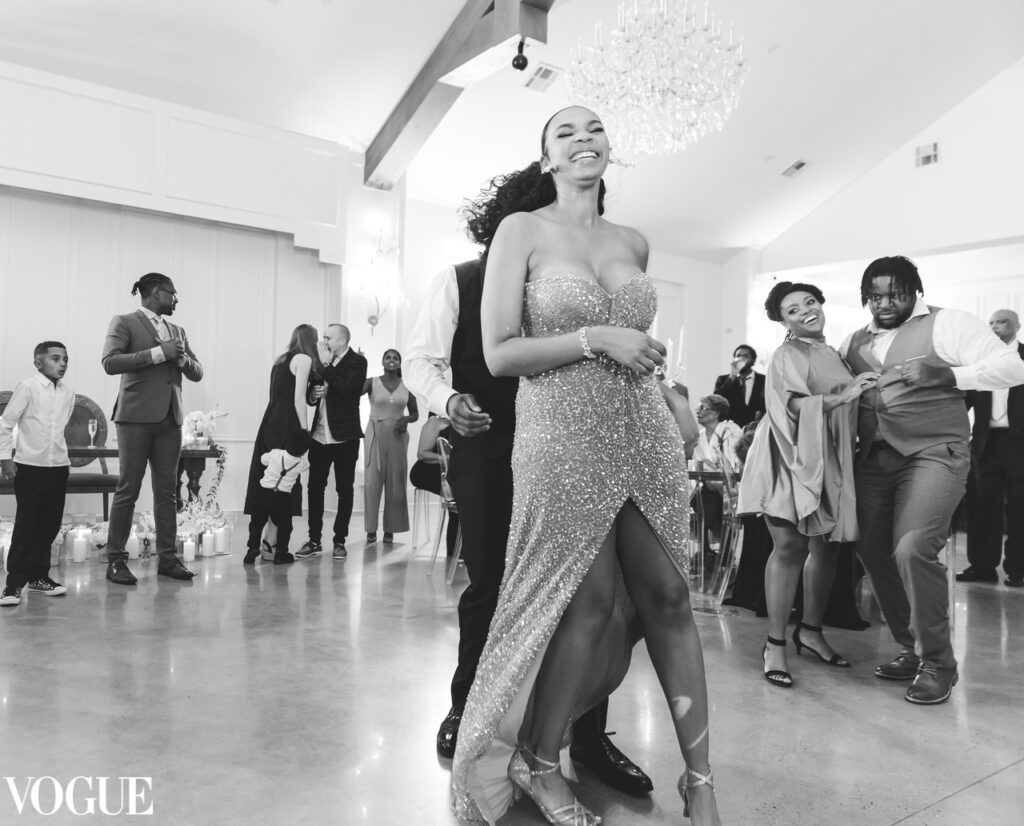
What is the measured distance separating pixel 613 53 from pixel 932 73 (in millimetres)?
4646

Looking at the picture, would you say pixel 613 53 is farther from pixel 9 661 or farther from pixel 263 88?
pixel 9 661

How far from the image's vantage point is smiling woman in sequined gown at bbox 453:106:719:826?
1.65 meters

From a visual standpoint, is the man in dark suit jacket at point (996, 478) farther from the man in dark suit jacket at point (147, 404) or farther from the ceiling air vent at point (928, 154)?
the ceiling air vent at point (928, 154)

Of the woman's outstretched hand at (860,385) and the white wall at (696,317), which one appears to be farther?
the white wall at (696,317)

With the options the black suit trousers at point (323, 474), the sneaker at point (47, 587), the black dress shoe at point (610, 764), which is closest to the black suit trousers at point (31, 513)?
the sneaker at point (47, 587)

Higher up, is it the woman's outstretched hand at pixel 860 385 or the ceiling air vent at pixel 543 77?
the ceiling air vent at pixel 543 77

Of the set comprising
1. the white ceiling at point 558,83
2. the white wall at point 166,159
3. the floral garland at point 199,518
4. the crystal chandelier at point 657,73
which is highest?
the white ceiling at point 558,83

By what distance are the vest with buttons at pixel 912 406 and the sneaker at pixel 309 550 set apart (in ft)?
12.0

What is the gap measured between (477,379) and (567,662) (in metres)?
0.75

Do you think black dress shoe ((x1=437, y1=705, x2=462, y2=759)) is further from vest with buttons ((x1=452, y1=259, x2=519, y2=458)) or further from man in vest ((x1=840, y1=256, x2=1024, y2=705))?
man in vest ((x1=840, y1=256, x2=1024, y2=705))

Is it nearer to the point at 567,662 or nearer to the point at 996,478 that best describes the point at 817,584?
the point at 567,662

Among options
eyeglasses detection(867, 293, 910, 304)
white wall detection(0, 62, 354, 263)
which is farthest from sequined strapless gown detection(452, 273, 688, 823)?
white wall detection(0, 62, 354, 263)

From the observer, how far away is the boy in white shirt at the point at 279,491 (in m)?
4.88

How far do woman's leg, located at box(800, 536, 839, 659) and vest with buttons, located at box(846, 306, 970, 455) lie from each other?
1.36 ft
